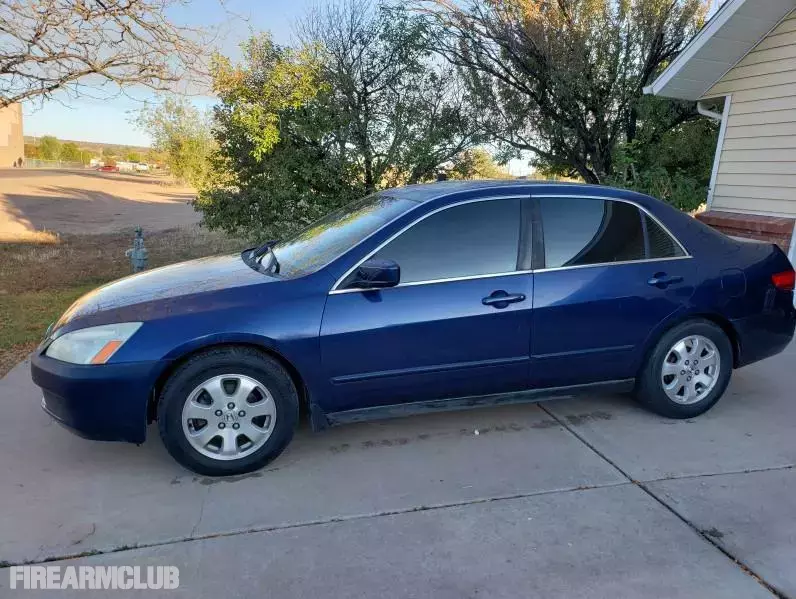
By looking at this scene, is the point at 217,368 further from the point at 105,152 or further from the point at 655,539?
the point at 105,152

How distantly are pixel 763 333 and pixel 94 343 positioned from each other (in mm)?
4286

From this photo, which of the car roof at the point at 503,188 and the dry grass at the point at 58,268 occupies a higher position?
the car roof at the point at 503,188

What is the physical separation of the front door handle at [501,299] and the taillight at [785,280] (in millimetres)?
2020

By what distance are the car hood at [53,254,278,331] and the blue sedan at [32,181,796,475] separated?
0.02 m

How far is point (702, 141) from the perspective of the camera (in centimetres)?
963

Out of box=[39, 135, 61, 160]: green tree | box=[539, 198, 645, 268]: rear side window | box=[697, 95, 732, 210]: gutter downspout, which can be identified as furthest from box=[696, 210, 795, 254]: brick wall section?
box=[39, 135, 61, 160]: green tree

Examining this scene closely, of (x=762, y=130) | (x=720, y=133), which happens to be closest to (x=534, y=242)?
(x=762, y=130)

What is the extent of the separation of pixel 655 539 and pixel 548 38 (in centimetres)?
853

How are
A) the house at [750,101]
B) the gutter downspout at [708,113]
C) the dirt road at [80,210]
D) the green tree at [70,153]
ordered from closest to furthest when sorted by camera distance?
the house at [750,101], the gutter downspout at [708,113], the dirt road at [80,210], the green tree at [70,153]

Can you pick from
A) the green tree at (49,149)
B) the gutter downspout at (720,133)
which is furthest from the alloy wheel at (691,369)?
the green tree at (49,149)

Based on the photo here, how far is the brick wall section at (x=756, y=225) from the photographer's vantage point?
6.88m

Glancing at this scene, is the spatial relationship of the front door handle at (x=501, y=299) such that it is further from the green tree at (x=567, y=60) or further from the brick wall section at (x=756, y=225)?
the green tree at (x=567, y=60)

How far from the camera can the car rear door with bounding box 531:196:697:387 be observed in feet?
12.2

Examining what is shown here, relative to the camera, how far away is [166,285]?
3615mm
